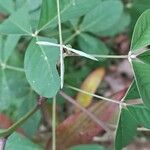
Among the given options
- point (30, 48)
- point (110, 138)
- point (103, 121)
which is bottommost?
point (110, 138)

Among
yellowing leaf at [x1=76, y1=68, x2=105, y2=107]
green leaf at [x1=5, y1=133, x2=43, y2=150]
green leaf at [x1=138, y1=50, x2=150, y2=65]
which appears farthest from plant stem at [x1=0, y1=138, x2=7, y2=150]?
yellowing leaf at [x1=76, y1=68, x2=105, y2=107]

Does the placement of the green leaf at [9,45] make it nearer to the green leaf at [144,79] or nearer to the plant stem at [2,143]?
the plant stem at [2,143]

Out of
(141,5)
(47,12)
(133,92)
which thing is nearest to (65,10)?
(47,12)

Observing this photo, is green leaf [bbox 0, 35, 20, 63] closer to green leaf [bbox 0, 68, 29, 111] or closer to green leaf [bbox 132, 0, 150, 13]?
green leaf [bbox 0, 68, 29, 111]

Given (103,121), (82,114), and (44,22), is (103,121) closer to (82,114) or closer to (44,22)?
(82,114)

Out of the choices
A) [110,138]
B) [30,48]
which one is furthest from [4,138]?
[110,138]

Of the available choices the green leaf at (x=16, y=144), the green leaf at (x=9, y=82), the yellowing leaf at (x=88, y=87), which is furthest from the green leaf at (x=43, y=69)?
the yellowing leaf at (x=88, y=87)
